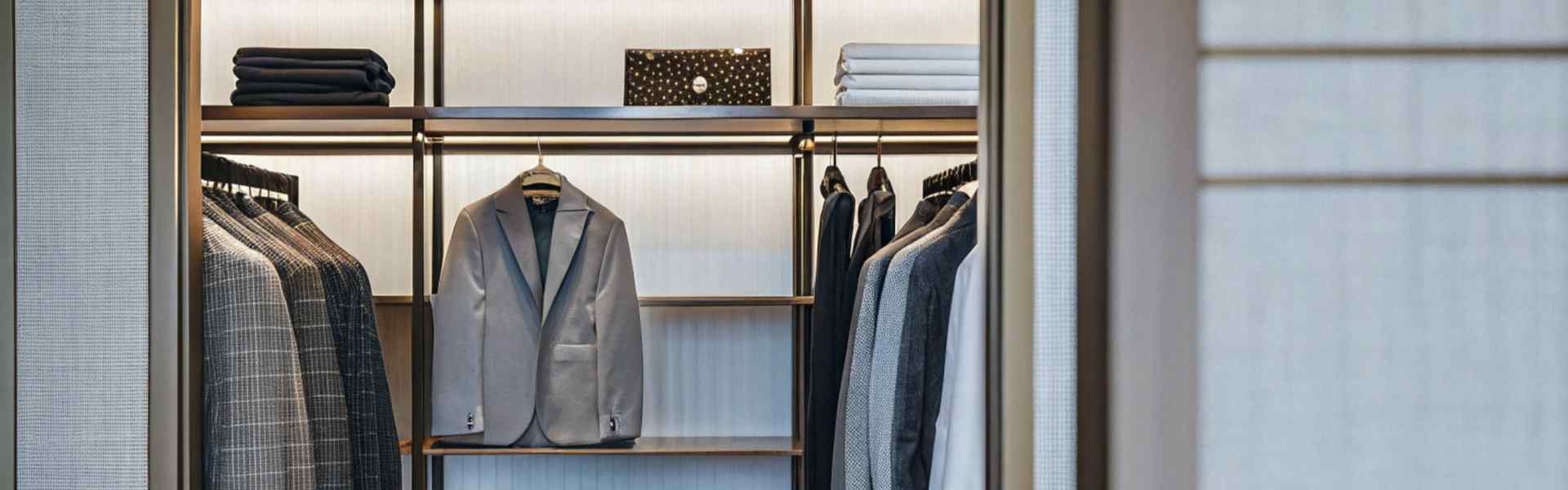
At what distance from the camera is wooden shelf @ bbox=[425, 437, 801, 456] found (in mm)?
2895

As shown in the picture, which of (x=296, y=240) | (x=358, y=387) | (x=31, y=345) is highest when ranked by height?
(x=296, y=240)

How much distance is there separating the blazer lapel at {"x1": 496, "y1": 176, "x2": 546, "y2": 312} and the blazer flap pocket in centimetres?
9

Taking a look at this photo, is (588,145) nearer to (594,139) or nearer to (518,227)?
(594,139)

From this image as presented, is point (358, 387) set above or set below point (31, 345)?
below

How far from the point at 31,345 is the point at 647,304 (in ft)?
5.95

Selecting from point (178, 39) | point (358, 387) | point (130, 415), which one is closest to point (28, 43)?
point (178, 39)

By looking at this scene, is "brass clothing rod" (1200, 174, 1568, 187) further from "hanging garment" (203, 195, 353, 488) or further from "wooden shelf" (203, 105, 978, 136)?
"hanging garment" (203, 195, 353, 488)

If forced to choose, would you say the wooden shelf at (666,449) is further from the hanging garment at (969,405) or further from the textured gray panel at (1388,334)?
the textured gray panel at (1388,334)

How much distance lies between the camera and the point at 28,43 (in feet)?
4.83

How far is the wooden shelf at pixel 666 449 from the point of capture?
2.89 m

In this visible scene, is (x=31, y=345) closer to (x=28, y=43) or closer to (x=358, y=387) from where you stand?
(x=28, y=43)

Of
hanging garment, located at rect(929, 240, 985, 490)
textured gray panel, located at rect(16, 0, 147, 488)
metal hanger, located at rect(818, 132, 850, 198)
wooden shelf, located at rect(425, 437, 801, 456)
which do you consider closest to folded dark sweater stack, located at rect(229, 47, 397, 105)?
wooden shelf, located at rect(425, 437, 801, 456)

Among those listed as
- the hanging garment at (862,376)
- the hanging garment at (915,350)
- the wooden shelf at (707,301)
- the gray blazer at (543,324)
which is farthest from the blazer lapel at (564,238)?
the hanging garment at (915,350)

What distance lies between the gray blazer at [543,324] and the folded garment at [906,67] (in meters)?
0.75
